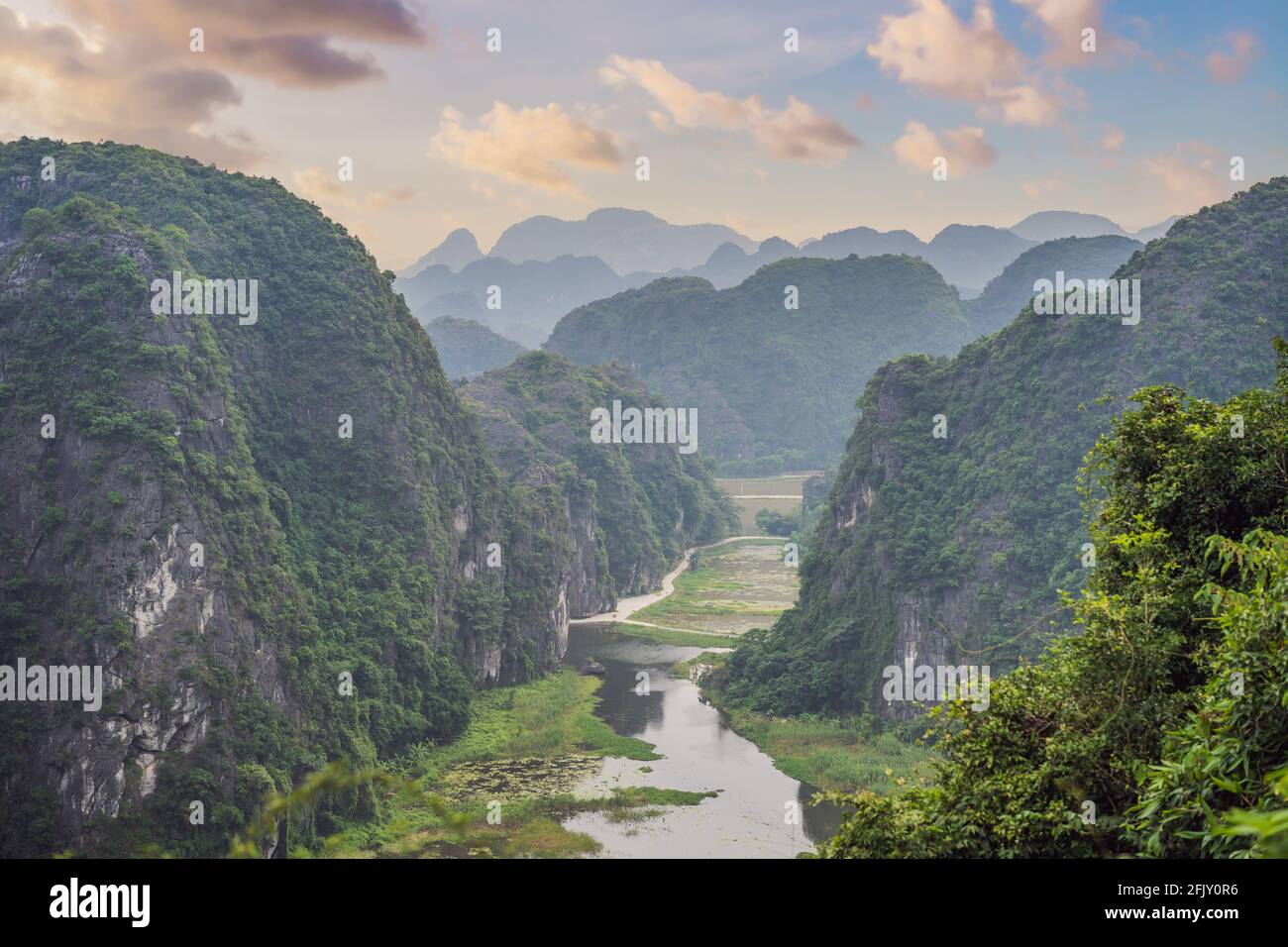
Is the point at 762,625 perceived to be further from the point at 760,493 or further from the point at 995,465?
the point at 760,493

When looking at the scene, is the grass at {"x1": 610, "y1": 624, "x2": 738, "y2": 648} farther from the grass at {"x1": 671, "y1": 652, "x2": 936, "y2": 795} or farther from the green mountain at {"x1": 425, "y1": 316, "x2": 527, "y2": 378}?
the green mountain at {"x1": 425, "y1": 316, "x2": 527, "y2": 378}

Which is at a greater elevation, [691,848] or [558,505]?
[558,505]

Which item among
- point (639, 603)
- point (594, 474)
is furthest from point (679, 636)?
point (594, 474)

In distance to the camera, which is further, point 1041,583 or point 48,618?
point 1041,583

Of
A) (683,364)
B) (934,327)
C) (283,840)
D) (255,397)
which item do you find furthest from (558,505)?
(934,327)

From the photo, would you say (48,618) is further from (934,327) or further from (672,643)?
(934,327)

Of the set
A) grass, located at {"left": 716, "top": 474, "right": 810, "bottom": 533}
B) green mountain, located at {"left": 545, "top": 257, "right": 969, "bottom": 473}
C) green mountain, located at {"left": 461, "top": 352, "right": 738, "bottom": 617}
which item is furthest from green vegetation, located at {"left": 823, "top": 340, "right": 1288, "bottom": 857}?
green mountain, located at {"left": 545, "top": 257, "right": 969, "bottom": 473}
